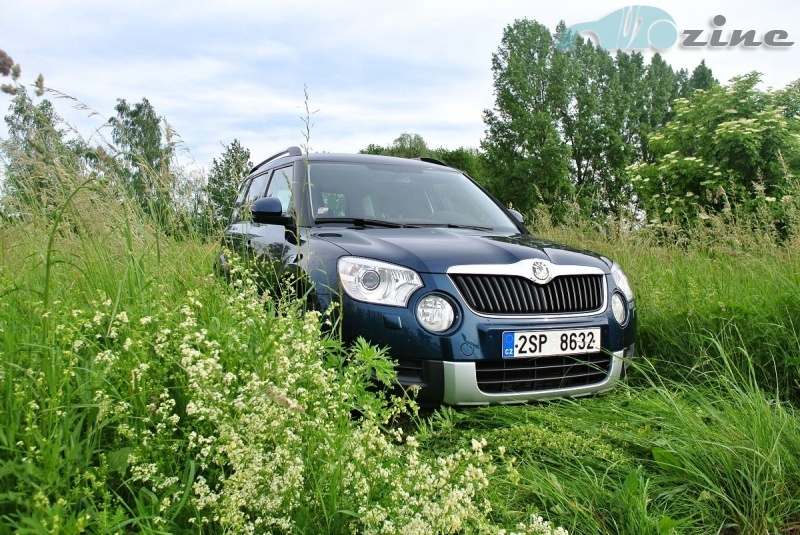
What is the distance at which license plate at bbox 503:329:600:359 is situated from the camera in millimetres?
3162

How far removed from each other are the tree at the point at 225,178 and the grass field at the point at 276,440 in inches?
40.2

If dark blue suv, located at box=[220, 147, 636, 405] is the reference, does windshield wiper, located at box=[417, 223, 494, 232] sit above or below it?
above

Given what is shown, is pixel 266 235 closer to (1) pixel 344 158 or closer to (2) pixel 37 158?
(1) pixel 344 158

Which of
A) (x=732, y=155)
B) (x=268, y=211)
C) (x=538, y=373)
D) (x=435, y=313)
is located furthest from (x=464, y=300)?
(x=732, y=155)

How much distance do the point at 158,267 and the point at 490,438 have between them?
183 cm

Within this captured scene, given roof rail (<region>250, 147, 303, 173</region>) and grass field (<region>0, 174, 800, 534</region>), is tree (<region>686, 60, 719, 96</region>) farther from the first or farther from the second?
grass field (<region>0, 174, 800, 534</region>)

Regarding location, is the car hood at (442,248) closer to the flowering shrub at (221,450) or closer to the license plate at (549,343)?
the license plate at (549,343)

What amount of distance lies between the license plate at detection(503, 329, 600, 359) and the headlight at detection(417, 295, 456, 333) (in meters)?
0.29

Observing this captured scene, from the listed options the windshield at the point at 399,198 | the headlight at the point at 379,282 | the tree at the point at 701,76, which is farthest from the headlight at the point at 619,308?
the tree at the point at 701,76

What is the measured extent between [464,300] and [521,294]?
0.34 metres

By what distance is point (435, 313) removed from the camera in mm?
3123

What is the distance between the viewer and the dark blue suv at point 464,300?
307 cm

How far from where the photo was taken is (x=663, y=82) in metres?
51.4

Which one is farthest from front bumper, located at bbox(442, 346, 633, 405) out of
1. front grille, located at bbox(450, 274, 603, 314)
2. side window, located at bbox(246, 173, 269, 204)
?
side window, located at bbox(246, 173, 269, 204)
